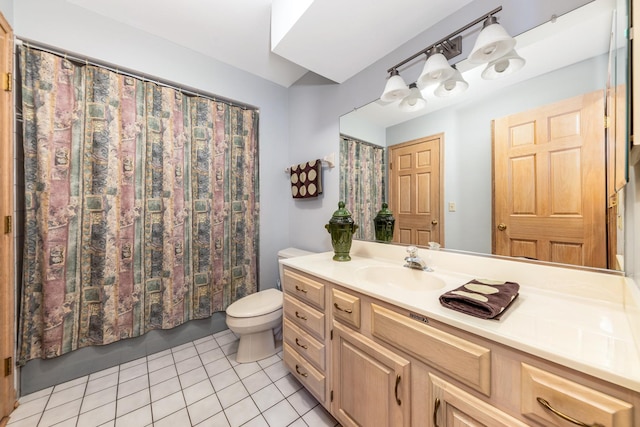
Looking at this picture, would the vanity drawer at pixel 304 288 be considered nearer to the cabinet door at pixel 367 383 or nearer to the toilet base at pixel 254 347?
the cabinet door at pixel 367 383

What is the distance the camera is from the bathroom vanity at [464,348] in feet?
1.72

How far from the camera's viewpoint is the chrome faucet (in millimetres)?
1260

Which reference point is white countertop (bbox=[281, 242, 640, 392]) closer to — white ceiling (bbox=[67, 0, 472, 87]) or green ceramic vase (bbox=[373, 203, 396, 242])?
green ceramic vase (bbox=[373, 203, 396, 242])

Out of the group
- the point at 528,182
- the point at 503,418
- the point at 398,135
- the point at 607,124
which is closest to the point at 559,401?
the point at 503,418

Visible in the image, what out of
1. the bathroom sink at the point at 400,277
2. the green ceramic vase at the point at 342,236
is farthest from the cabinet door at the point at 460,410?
the green ceramic vase at the point at 342,236

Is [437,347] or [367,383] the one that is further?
[367,383]

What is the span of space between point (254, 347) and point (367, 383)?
3.54ft

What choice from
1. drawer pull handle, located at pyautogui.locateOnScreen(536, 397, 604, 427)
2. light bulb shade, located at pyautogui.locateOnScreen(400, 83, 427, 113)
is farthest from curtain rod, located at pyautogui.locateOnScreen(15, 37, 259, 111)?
drawer pull handle, located at pyautogui.locateOnScreen(536, 397, 604, 427)

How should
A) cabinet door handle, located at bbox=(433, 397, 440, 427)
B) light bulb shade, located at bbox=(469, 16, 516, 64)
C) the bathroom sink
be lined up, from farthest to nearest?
the bathroom sink
light bulb shade, located at bbox=(469, 16, 516, 64)
cabinet door handle, located at bbox=(433, 397, 440, 427)

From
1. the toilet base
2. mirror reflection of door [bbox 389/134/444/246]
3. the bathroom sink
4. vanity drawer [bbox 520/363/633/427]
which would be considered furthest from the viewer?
the toilet base

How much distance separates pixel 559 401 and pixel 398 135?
4.46 ft

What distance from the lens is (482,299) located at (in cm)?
75

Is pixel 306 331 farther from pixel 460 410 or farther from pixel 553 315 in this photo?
pixel 553 315

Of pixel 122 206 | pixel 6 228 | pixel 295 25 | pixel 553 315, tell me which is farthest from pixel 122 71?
pixel 553 315
